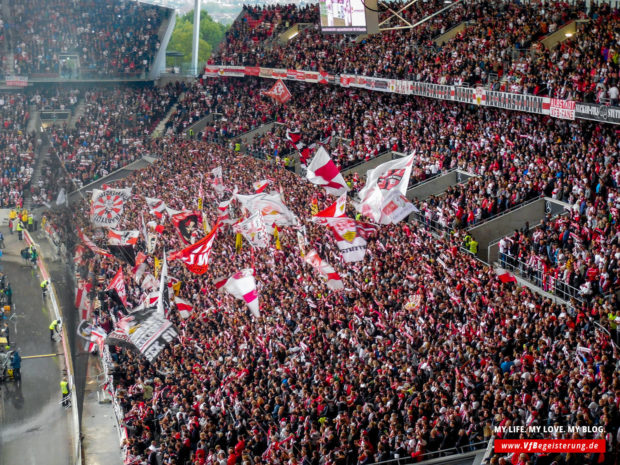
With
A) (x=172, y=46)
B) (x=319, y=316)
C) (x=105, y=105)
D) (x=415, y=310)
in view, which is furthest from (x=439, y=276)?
(x=172, y=46)

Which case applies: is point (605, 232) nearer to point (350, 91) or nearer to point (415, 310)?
point (415, 310)

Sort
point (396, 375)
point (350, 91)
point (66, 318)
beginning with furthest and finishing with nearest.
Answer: point (350, 91) → point (66, 318) → point (396, 375)

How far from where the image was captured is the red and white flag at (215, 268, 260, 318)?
Answer: 68.4 ft

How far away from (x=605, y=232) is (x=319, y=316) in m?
7.59

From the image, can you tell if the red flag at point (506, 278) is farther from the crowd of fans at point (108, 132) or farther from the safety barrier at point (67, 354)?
the crowd of fans at point (108, 132)

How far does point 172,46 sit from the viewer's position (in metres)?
124

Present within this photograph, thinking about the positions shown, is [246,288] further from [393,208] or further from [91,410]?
[91,410]

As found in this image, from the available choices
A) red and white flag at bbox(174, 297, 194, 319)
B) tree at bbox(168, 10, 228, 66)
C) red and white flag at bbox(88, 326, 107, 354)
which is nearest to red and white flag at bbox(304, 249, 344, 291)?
red and white flag at bbox(174, 297, 194, 319)

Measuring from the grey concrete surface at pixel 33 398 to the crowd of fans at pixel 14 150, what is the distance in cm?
1093

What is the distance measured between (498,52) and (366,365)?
1815 centimetres

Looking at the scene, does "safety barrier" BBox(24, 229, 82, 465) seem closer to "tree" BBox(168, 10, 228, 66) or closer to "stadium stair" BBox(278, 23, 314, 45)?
"stadium stair" BBox(278, 23, 314, 45)

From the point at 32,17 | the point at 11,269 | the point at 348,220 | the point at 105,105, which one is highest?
the point at 32,17

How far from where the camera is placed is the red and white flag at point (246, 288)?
821 inches

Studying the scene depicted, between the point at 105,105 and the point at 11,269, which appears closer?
the point at 11,269
